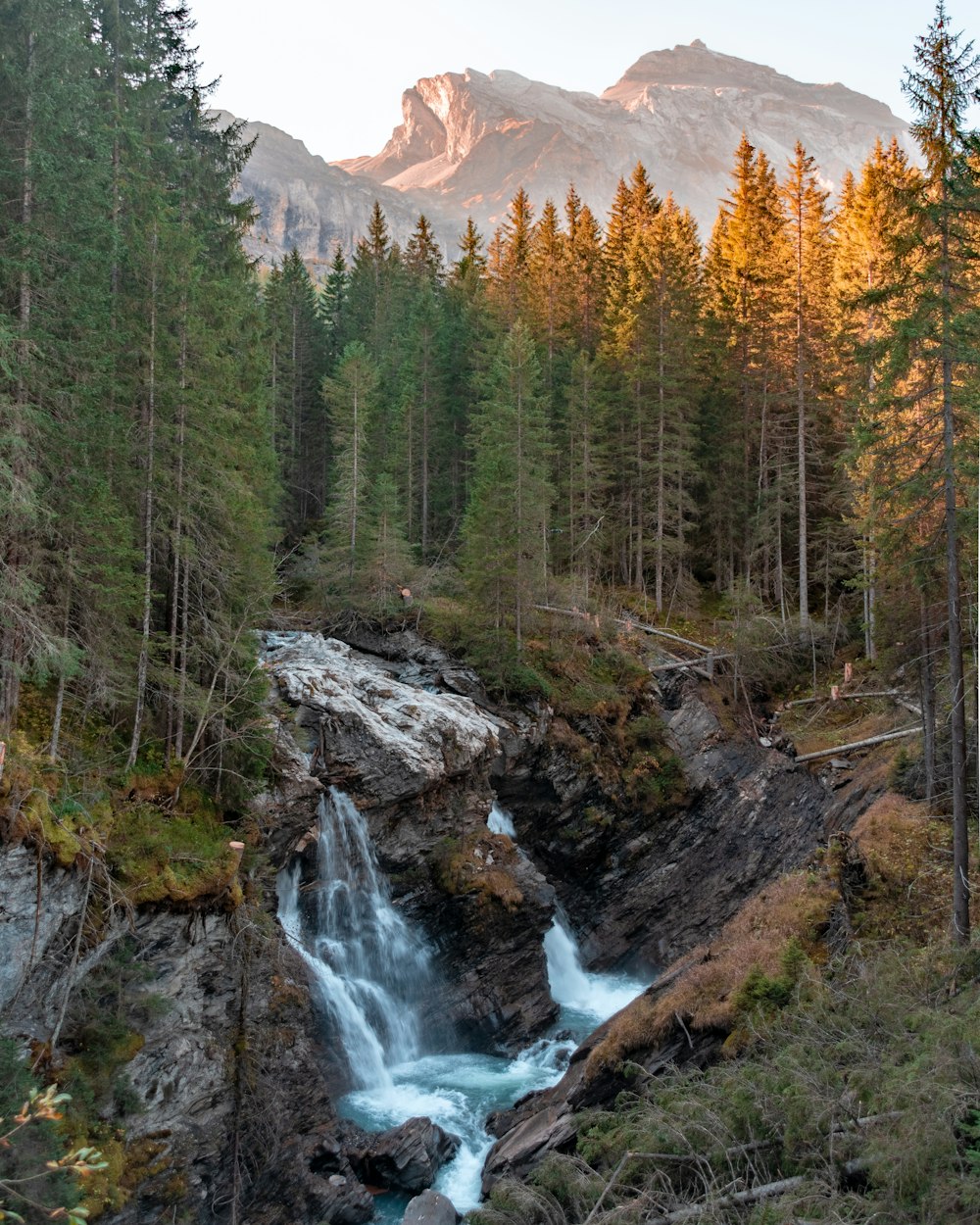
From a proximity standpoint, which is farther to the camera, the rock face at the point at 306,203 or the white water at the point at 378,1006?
the rock face at the point at 306,203

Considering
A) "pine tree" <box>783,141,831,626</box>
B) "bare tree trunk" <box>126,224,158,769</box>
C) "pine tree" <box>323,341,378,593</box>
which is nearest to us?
"bare tree trunk" <box>126,224,158,769</box>

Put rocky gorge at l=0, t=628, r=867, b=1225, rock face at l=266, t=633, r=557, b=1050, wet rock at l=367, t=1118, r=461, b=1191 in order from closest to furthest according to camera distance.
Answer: rocky gorge at l=0, t=628, r=867, b=1225, wet rock at l=367, t=1118, r=461, b=1191, rock face at l=266, t=633, r=557, b=1050

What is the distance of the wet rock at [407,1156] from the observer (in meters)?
14.7

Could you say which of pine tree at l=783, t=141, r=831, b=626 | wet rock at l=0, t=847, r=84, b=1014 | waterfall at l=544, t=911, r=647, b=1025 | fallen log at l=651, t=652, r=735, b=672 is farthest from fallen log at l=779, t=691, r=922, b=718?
wet rock at l=0, t=847, r=84, b=1014

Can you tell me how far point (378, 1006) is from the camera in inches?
745

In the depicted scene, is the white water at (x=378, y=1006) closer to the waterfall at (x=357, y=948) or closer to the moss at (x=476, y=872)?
the waterfall at (x=357, y=948)

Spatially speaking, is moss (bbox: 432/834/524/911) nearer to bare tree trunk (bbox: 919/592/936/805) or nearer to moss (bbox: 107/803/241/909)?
moss (bbox: 107/803/241/909)

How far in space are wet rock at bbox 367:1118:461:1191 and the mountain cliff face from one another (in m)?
141

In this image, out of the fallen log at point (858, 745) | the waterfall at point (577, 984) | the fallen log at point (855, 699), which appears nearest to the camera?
the waterfall at point (577, 984)

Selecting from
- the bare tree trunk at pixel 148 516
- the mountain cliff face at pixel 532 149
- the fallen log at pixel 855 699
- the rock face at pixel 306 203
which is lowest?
the fallen log at pixel 855 699

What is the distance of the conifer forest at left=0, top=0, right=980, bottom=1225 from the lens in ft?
45.0

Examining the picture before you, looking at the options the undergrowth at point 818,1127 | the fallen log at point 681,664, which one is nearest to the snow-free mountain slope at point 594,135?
the fallen log at point 681,664

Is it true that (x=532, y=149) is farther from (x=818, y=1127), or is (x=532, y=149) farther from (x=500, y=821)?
(x=818, y=1127)

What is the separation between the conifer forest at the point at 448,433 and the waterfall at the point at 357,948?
344cm
